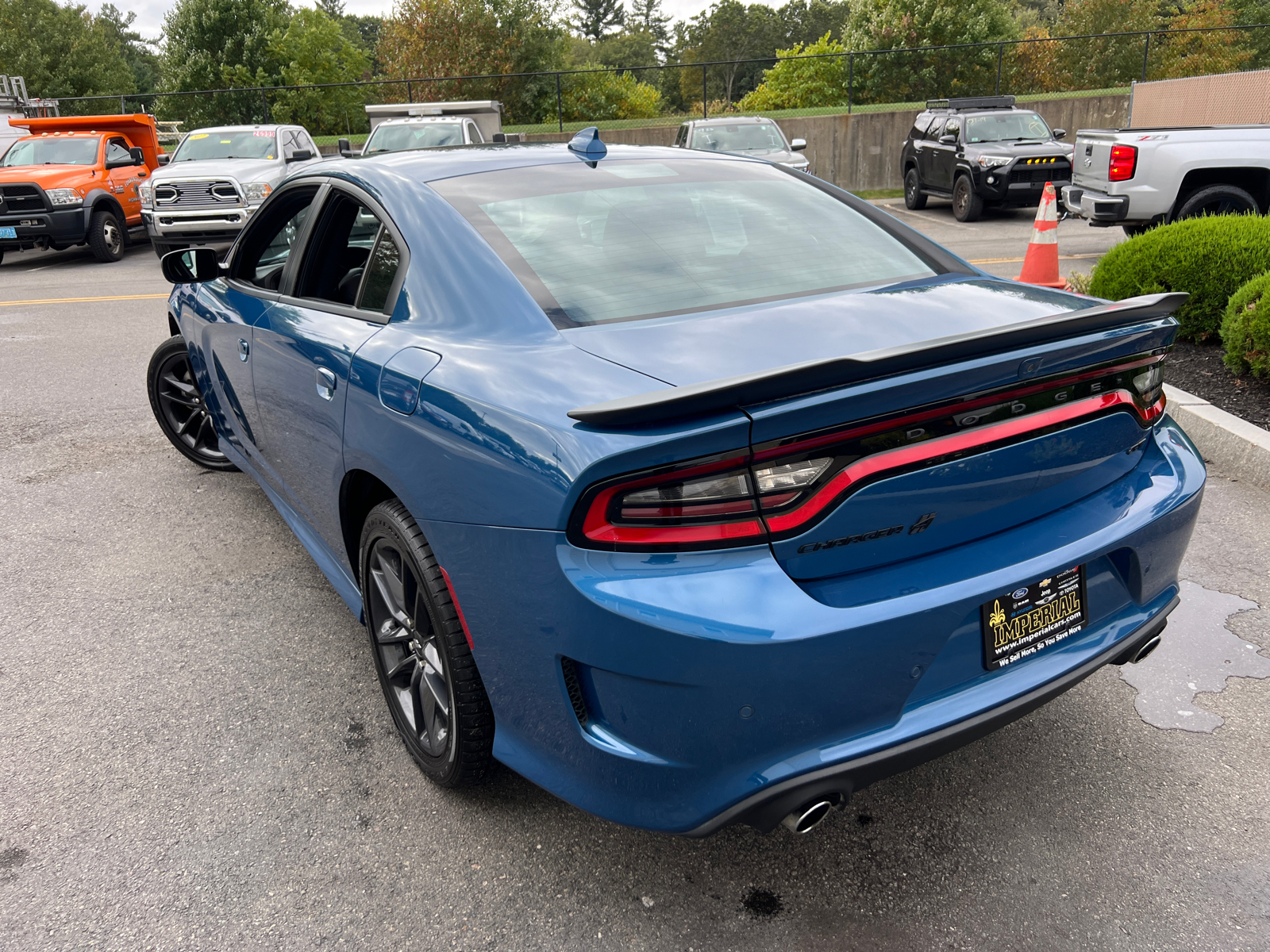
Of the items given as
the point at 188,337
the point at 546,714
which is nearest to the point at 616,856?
the point at 546,714

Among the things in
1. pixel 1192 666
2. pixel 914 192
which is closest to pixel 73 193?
pixel 914 192

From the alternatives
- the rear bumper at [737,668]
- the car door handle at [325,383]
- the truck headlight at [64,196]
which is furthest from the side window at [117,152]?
the rear bumper at [737,668]

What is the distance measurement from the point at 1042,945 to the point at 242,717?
7.83ft

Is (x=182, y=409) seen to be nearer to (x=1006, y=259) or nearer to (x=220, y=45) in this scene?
(x=1006, y=259)

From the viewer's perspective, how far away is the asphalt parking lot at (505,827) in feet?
7.35

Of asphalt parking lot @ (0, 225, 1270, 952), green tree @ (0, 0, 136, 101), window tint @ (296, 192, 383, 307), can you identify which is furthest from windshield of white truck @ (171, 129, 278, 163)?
green tree @ (0, 0, 136, 101)

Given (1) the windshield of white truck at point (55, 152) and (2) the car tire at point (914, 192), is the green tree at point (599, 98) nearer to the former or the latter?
(2) the car tire at point (914, 192)

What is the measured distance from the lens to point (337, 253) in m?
3.35

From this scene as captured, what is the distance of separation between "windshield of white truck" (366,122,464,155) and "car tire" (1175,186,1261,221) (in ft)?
36.4

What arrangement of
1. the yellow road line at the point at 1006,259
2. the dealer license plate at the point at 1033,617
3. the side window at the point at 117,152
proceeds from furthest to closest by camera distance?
the side window at the point at 117,152, the yellow road line at the point at 1006,259, the dealer license plate at the point at 1033,617

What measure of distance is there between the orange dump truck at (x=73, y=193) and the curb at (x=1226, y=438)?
15.1 m

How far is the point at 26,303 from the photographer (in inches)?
467

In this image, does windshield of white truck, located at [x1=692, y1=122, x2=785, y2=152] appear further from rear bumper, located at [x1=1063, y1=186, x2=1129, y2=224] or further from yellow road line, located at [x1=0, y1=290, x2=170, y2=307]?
rear bumper, located at [x1=1063, y1=186, x2=1129, y2=224]

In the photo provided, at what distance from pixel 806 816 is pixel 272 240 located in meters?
3.18
